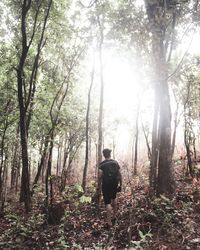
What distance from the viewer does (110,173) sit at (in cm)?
916

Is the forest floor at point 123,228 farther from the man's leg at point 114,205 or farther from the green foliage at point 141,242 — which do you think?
the man's leg at point 114,205

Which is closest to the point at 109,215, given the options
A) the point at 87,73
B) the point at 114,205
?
the point at 114,205

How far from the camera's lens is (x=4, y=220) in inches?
488

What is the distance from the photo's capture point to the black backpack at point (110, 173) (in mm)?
9164

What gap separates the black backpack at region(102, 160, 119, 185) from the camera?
361 inches

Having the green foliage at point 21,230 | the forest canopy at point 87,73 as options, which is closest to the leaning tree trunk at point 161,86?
the forest canopy at point 87,73

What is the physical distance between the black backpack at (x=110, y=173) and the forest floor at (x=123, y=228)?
0.64 meters

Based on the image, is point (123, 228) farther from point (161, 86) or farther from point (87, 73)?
point (87, 73)

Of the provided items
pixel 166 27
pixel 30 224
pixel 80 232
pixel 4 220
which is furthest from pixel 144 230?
pixel 4 220

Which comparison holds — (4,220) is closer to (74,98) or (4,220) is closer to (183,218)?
(183,218)

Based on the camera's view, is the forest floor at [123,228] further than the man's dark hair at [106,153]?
No

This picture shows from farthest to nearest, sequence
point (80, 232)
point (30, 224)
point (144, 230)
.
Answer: point (30, 224) < point (80, 232) < point (144, 230)

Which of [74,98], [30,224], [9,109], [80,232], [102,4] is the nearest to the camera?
[80,232]

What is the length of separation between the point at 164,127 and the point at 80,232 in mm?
3889
